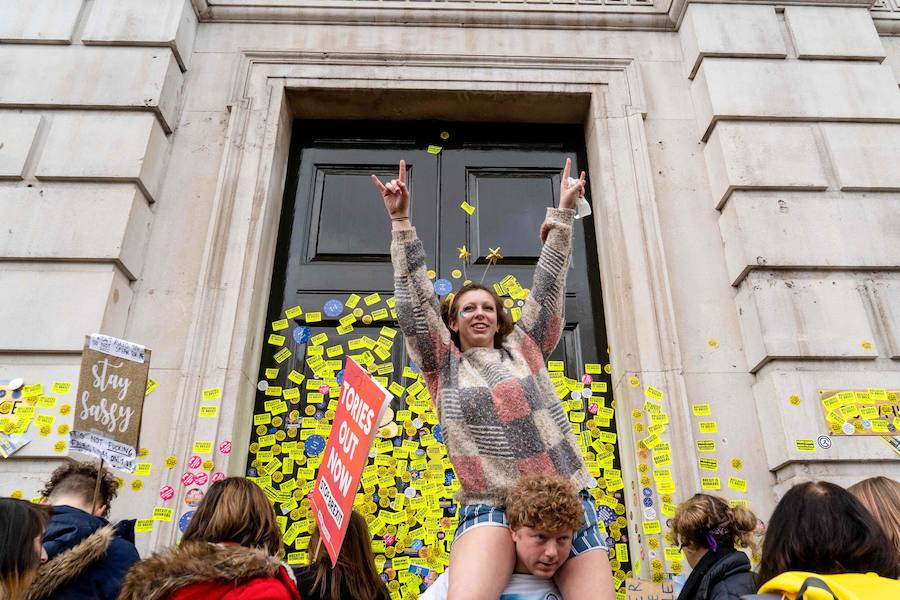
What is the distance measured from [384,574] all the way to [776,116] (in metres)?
4.77

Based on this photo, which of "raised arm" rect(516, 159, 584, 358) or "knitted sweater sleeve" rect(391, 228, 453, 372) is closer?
"knitted sweater sleeve" rect(391, 228, 453, 372)

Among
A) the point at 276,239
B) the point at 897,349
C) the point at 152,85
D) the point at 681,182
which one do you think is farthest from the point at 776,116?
the point at 152,85

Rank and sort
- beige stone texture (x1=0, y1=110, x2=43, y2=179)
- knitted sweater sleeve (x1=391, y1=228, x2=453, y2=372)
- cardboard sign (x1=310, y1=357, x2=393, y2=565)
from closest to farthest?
cardboard sign (x1=310, y1=357, x2=393, y2=565)
knitted sweater sleeve (x1=391, y1=228, x2=453, y2=372)
beige stone texture (x1=0, y1=110, x2=43, y2=179)

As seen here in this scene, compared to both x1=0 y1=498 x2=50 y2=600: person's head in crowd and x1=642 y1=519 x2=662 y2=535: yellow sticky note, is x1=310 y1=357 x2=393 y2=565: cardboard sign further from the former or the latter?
x1=642 y1=519 x2=662 y2=535: yellow sticky note

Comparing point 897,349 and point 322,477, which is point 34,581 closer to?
point 322,477

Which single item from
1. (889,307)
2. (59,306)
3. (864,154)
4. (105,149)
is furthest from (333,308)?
(864,154)

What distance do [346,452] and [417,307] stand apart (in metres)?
0.71

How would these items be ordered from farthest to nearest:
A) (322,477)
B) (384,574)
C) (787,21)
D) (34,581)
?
1. (787,21)
2. (384,574)
3. (322,477)
4. (34,581)

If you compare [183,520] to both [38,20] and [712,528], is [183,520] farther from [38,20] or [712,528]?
[38,20]

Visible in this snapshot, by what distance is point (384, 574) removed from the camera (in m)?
4.27

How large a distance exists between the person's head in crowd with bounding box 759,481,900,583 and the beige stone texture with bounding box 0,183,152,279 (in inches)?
177

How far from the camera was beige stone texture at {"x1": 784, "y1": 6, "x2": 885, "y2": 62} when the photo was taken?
5539mm

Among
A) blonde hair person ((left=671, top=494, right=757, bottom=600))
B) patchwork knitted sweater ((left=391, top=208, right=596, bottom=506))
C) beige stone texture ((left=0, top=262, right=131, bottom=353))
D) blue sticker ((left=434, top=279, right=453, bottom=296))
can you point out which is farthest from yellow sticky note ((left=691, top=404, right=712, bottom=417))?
beige stone texture ((left=0, top=262, right=131, bottom=353))

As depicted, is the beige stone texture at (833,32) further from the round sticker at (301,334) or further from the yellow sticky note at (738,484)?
the round sticker at (301,334)
